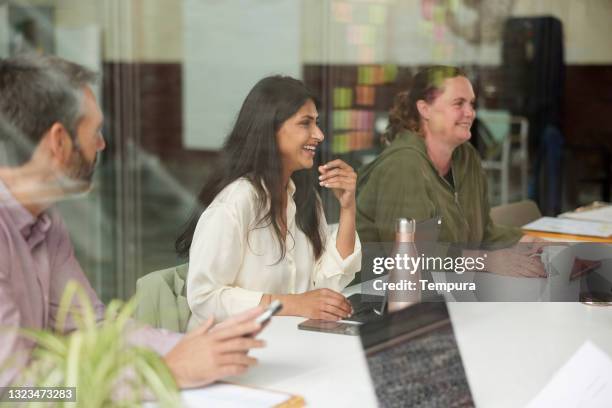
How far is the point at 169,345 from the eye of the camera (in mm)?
1747

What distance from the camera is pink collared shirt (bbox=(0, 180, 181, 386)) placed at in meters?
1.63

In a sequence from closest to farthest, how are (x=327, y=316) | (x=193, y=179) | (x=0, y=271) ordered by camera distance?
(x=0, y=271) → (x=327, y=316) → (x=193, y=179)

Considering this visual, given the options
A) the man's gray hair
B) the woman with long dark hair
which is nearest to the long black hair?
the woman with long dark hair

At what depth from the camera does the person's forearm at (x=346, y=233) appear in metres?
2.51

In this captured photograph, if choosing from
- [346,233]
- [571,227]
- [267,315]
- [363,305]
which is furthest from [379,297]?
[571,227]

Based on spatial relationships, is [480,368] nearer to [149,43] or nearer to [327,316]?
[327,316]

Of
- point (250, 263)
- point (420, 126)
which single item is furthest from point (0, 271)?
point (420, 126)

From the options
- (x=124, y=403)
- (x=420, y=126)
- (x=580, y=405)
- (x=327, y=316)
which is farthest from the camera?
(x=420, y=126)

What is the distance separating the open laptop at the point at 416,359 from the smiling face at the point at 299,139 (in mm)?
808

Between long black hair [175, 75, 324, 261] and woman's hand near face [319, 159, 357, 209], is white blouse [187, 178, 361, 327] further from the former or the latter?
woman's hand near face [319, 159, 357, 209]

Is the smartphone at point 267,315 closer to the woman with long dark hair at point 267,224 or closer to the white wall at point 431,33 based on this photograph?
the woman with long dark hair at point 267,224

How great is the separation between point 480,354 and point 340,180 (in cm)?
73

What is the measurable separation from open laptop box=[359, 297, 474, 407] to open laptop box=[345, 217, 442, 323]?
275 millimetres

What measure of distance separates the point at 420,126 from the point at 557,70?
2401 millimetres
